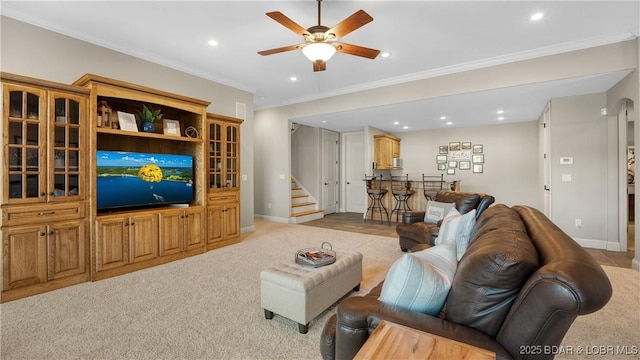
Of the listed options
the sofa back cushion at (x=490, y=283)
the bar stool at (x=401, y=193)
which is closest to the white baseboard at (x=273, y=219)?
the bar stool at (x=401, y=193)

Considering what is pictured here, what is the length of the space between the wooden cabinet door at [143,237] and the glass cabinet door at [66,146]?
0.67 m

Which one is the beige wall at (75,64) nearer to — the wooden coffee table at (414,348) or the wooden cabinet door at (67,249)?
the wooden cabinet door at (67,249)

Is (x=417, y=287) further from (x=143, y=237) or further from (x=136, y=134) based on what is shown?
(x=136, y=134)

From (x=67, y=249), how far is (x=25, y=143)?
1153mm

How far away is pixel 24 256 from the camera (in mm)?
2707

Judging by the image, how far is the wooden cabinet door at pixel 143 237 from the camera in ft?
11.1

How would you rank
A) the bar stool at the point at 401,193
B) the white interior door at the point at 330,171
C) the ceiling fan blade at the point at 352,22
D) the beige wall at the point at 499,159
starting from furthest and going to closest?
the white interior door at the point at 330,171
the beige wall at the point at 499,159
the bar stool at the point at 401,193
the ceiling fan blade at the point at 352,22

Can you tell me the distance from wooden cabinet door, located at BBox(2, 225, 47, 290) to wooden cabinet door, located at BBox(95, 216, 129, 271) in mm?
443

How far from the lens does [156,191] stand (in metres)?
3.78

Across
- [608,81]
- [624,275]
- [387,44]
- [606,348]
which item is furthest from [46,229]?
[608,81]

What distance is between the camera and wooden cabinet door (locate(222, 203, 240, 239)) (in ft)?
14.9

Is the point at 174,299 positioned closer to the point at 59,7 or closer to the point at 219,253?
the point at 219,253

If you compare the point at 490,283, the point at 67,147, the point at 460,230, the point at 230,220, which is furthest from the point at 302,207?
the point at 490,283

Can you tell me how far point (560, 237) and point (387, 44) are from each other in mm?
3216
